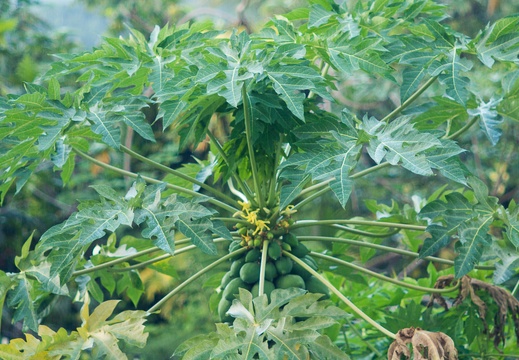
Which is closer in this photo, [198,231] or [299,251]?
[198,231]

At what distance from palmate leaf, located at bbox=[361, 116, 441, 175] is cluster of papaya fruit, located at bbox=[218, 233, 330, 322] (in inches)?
13.1

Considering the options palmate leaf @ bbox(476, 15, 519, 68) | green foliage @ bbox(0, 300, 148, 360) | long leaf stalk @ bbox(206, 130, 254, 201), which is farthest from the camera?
long leaf stalk @ bbox(206, 130, 254, 201)

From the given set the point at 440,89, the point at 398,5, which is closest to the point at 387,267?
the point at 440,89

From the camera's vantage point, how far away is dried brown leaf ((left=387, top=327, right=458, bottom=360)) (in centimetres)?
118

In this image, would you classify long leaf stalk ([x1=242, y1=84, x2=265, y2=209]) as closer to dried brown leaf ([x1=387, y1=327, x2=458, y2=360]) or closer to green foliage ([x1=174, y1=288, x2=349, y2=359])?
green foliage ([x1=174, y1=288, x2=349, y2=359])

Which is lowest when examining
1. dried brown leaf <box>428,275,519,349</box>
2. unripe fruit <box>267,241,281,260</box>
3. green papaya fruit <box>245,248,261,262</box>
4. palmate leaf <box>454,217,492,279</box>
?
dried brown leaf <box>428,275,519,349</box>

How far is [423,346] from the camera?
1203 mm

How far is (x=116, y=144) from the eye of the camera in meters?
1.22

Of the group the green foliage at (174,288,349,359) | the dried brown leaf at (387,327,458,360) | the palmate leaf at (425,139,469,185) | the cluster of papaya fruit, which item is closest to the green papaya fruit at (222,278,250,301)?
the cluster of papaya fruit

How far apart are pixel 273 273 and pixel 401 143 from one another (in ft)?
1.31

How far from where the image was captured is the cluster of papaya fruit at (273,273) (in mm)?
1375

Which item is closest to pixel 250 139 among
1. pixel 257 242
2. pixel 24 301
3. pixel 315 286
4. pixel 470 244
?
pixel 257 242

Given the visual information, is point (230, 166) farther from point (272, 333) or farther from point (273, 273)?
point (272, 333)

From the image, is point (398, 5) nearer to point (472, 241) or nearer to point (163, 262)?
point (472, 241)
